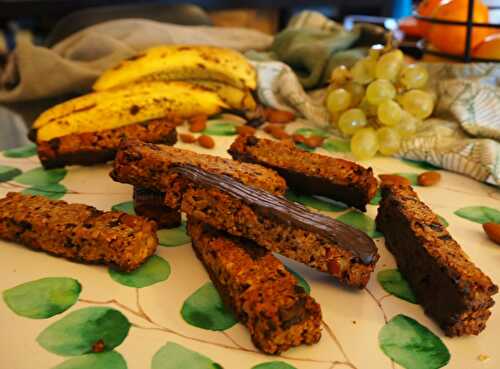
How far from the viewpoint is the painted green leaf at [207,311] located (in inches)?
24.9

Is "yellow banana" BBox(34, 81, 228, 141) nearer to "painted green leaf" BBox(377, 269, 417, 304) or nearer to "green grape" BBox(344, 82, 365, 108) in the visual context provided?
"green grape" BBox(344, 82, 365, 108)

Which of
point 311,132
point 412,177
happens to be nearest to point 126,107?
point 311,132

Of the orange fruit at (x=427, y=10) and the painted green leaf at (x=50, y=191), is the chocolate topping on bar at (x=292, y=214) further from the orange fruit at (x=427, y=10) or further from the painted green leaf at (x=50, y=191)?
the orange fruit at (x=427, y=10)

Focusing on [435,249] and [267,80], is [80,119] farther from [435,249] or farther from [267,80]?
[435,249]

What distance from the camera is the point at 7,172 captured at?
3.41ft

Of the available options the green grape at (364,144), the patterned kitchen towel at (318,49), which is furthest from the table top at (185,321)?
the patterned kitchen towel at (318,49)

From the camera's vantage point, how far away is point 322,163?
90 centimetres

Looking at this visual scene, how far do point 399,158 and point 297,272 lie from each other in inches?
21.7

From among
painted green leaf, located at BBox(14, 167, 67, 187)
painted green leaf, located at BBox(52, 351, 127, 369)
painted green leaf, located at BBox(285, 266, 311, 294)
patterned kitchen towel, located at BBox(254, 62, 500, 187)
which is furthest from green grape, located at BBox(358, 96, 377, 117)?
painted green leaf, located at BBox(52, 351, 127, 369)

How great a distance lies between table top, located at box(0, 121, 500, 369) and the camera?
58 cm

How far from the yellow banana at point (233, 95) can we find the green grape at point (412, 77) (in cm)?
41

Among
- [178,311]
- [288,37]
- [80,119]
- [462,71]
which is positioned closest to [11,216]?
[178,311]

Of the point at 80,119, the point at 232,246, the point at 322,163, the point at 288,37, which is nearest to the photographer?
the point at 232,246

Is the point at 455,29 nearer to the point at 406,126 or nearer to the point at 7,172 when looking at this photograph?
the point at 406,126
